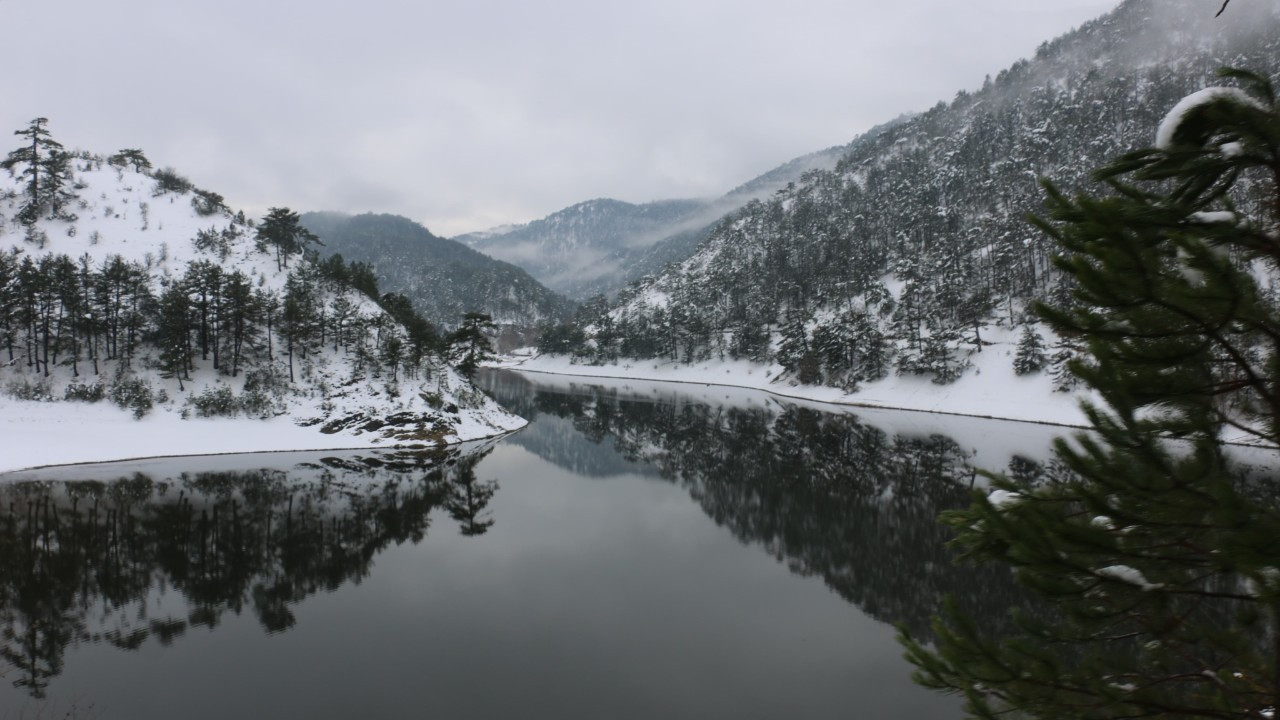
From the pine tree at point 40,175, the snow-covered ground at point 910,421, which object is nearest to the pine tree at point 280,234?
the pine tree at point 40,175

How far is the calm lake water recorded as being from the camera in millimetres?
12188

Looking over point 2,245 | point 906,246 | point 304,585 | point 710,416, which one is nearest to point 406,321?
point 710,416

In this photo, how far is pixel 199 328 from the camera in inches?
1858

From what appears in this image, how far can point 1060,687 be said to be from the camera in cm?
382

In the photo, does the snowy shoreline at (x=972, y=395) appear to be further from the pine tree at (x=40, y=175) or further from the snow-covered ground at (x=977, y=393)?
the pine tree at (x=40, y=175)

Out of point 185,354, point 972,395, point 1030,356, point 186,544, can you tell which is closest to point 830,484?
point 186,544

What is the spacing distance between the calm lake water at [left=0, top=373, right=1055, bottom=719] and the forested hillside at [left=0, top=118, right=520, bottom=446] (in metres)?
10.9

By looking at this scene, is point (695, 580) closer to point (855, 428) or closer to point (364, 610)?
point (364, 610)

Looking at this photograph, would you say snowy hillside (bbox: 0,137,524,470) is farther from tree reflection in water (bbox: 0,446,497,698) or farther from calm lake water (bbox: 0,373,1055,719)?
tree reflection in water (bbox: 0,446,497,698)

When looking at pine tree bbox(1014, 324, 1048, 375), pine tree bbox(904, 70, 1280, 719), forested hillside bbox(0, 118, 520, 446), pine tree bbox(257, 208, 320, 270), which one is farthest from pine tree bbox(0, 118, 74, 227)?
pine tree bbox(1014, 324, 1048, 375)

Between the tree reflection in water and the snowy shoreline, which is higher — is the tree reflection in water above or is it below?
below

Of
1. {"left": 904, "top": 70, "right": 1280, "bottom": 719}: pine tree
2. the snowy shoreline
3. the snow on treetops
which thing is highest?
the snow on treetops

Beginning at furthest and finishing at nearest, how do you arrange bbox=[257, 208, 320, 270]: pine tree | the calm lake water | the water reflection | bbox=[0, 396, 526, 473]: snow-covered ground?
bbox=[257, 208, 320, 270]: pine tree → bbox=[0, 396, 526, 473]: snow-covered ground → the water reflection → the calm lake water

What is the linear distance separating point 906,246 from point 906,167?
145 ft
